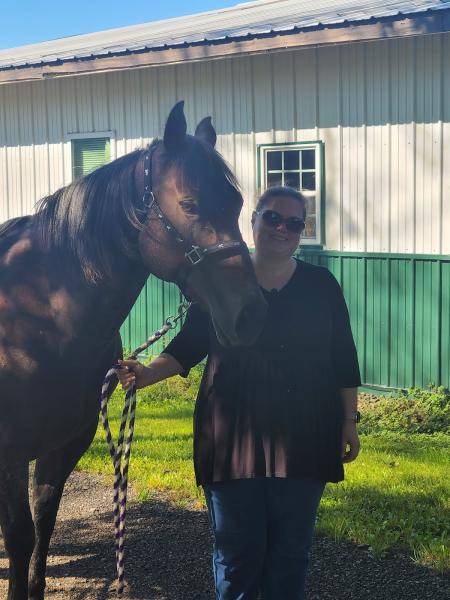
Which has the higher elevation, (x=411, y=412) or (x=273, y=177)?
(x=273, y=177)

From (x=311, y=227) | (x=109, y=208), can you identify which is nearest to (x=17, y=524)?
(x=109, y=208)

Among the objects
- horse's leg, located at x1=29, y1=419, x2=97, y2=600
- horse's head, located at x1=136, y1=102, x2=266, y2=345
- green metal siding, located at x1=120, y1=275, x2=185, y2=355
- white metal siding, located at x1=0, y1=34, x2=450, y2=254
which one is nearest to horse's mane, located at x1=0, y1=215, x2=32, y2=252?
horse's head, located at x1=136, y1=102, x2=266, y2=345

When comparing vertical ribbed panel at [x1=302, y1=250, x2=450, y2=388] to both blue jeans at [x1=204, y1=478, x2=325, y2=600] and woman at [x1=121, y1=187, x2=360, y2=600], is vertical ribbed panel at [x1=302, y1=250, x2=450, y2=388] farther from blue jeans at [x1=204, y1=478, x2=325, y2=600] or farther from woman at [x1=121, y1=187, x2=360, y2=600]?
blue jeans at [x1=204, y1=478, x2=325, y2=600]

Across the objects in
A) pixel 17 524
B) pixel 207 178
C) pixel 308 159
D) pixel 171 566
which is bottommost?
pixel 171 566

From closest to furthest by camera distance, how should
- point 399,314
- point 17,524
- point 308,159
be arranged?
point 17,524 < point 399,314 < point 308,159

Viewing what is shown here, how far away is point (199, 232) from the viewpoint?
309 centimetres

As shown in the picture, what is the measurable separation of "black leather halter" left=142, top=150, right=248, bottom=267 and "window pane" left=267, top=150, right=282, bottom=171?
674 centimetres

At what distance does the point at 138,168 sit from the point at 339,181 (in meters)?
6.24

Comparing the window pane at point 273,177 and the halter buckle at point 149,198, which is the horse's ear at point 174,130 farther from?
the window pane at point 273,177

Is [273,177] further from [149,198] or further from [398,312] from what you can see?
[149,198]

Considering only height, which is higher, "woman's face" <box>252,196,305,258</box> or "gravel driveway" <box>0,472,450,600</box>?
"woman's face" <box>252,196,305,258</box>

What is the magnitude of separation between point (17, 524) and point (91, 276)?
118cm

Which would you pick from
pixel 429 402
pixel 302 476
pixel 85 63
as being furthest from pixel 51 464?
pixel 85 63

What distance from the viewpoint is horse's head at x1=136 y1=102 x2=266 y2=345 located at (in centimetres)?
296
